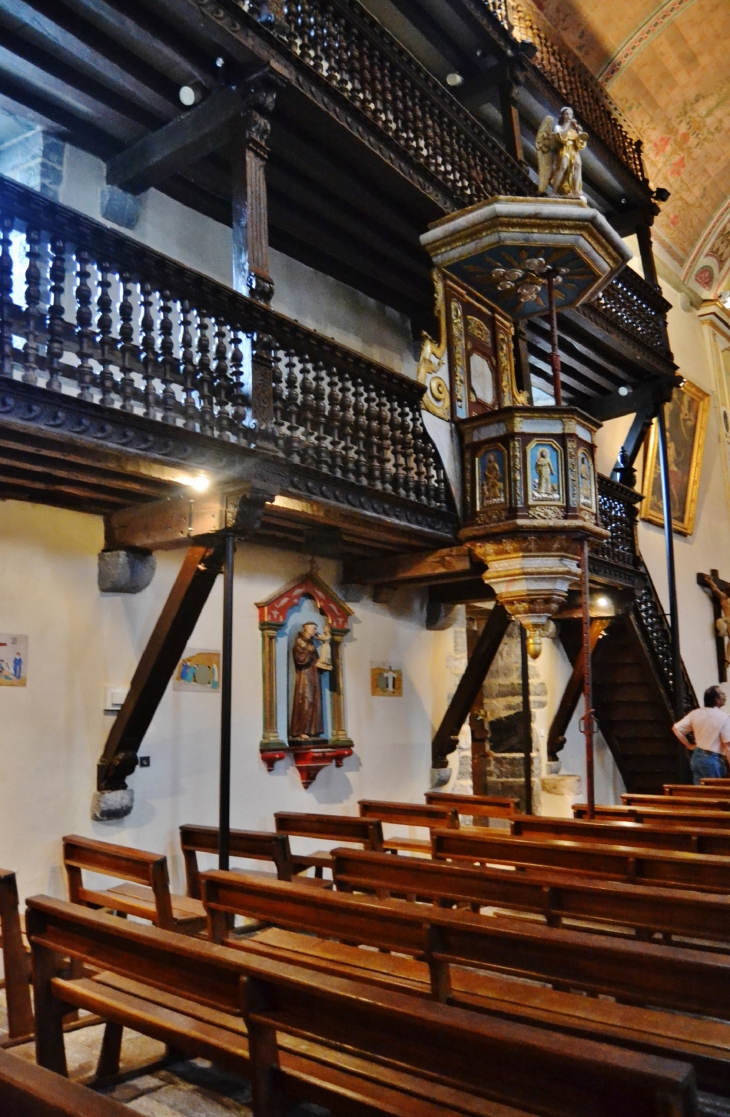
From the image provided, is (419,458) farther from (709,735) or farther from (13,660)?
(709,735)

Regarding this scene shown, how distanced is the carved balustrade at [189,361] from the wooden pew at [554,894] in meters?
2.24

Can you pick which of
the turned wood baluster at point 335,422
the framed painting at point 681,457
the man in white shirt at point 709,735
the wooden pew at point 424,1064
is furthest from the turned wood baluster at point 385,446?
the framed painting at point 681,457

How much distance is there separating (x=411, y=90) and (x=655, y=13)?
650cm

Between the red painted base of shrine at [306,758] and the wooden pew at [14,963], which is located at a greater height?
the red painted base of shrine at [306,758]

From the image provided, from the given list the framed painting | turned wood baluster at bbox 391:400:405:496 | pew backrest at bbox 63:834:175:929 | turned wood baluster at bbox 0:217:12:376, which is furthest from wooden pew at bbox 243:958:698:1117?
the framed painting

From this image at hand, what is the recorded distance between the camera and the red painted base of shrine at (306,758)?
646cm

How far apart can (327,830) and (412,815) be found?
838 mm

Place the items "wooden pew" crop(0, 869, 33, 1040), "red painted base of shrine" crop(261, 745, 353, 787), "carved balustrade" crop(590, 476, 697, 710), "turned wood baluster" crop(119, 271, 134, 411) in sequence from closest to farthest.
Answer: "wooden pew" crop(0, 869, 33, 1040), "turned wood baluster" crop(119, 271, 134, 411), "red painted base of shrine" crop(261, 745, 353, 787), "carved balustrade" crop(590, 476, 697, 710)

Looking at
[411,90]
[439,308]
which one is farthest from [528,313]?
[411,90]

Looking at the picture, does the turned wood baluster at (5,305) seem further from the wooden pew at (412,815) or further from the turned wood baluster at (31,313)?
the wooden pew at (412,815)

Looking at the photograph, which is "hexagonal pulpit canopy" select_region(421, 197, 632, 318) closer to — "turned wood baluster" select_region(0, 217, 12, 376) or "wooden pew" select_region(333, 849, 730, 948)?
"turned wood baluster" select_region(0, 217, 12, 376)

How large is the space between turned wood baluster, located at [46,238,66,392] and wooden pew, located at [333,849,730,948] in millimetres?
2386

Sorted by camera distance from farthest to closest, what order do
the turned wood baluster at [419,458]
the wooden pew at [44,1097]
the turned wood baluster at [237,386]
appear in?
the turned wood baluster at [419,458] < the turned wood baluster at [237,386] < the wooden pew at [44,1097]

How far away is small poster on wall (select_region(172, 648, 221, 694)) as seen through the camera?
5914 millimetres
